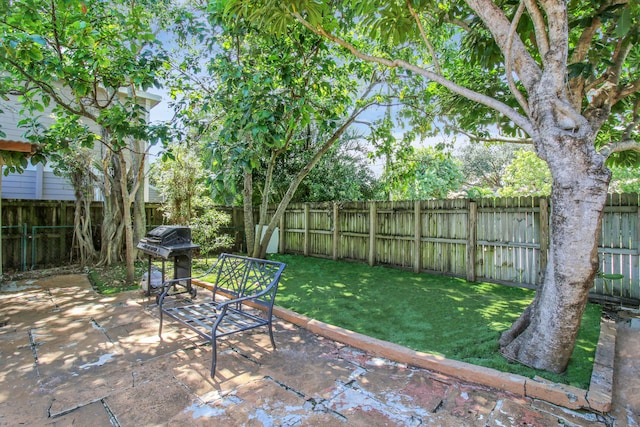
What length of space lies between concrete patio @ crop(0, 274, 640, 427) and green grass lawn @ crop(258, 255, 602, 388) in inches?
12.7

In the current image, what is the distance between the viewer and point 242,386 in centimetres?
272

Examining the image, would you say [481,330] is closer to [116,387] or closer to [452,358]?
[452,358]

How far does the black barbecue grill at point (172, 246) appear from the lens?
489 centimetres

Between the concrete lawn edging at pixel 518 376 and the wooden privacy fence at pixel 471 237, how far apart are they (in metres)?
1.89

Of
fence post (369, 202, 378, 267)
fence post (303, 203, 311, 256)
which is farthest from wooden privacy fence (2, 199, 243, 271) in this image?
fence post (369, 202, 378, 267)

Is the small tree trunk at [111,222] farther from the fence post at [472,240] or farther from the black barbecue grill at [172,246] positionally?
the fence post at [472,240]

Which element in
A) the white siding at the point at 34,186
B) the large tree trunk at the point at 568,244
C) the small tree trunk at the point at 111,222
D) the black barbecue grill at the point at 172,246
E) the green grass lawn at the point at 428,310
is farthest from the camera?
the white siding at the point at 34,186

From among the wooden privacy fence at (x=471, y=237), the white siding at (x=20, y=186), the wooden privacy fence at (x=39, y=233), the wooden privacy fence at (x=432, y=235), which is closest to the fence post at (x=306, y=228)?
the wooden privacy fence at (x=432, y=235)

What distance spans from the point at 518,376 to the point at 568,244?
1.15 meters

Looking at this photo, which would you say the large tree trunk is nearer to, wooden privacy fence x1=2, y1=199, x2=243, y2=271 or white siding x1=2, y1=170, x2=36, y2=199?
wooden privacy fence x1=2, y1=199, x2=243, y2=271

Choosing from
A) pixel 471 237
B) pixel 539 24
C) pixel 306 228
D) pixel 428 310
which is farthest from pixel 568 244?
pixel 306 228

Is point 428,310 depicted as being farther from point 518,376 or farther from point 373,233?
point 373,233

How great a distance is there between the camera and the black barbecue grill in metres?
4.89

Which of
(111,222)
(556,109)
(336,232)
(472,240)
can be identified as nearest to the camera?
(556,109)
